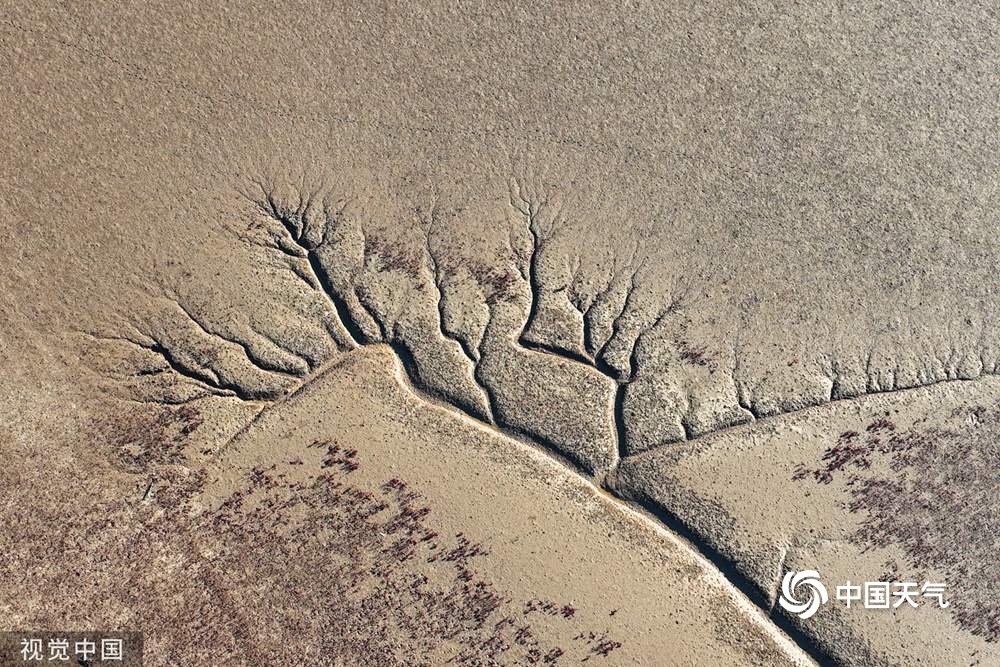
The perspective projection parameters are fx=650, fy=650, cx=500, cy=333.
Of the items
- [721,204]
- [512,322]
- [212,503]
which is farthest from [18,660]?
[721,204]

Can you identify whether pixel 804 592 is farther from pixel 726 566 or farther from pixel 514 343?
pixel 514 343

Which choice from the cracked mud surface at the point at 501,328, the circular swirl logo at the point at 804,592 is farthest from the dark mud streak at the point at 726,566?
the circular swirl logo at the point at 804,592

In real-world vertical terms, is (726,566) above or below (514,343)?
below

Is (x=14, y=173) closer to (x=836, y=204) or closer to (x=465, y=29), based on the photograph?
(x=465, y=29)
